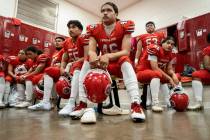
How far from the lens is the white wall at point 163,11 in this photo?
5402 millimetres

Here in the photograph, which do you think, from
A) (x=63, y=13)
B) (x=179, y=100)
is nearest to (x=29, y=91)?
(x=179, y=100)

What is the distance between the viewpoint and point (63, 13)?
6.83 m

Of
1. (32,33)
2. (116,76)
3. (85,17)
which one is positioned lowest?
(116,76)

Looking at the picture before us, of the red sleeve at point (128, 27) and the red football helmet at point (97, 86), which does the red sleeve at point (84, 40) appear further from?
the red football helmet at point (97, 86)

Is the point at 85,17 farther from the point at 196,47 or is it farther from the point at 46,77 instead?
the point at 46,77

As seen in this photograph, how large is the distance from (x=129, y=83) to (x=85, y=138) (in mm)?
821

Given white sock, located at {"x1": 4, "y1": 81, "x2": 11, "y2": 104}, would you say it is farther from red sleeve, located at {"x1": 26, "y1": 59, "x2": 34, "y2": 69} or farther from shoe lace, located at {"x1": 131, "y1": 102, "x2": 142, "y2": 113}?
shoe lace, located at {"x1": 131, "y1": 102, "x2": 142, "y2": 113}

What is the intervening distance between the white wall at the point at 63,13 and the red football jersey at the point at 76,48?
354 cm

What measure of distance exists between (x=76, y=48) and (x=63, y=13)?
15.3 feet

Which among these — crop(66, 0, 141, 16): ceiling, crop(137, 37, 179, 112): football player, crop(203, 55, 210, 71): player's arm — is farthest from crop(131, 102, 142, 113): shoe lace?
crop(66, 0, 141, 16): ceiling

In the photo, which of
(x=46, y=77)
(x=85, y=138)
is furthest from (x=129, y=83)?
(x=46, y=77)

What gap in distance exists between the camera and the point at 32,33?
5.74 meters

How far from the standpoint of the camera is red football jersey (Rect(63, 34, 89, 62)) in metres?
2.28

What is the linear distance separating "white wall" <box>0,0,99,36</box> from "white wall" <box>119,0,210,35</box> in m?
1.25
